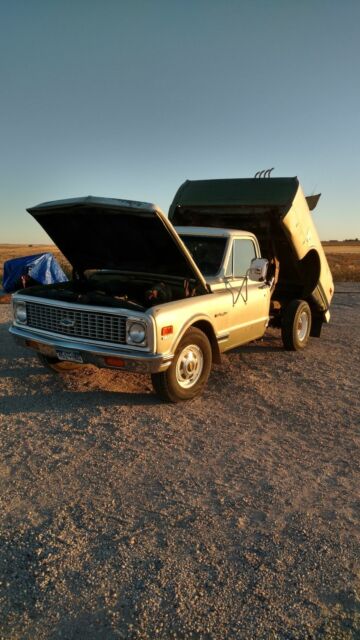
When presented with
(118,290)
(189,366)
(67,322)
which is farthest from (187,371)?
(118,290)

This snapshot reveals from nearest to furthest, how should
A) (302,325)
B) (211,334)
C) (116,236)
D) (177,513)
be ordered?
(177,513) < (211,334) < (116,236) < (302,325)

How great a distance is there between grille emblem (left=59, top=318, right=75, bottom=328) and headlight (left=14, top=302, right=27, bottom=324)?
29.4 inches

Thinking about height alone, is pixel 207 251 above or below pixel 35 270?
above

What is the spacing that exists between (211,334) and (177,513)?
280 cm

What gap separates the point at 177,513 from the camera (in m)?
3.25

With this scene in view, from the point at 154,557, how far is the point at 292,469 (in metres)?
1.57

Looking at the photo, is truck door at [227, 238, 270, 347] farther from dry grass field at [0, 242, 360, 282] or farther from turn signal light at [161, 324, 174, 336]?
dry grass field at [0, 242, 360, 282]

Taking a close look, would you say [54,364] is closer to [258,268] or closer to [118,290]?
[118,290]

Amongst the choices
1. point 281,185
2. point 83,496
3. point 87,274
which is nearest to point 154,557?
point 83,496

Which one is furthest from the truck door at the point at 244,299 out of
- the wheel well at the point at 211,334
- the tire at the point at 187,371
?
the tire at the point at 187,371

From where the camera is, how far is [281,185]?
A: 7.53 m

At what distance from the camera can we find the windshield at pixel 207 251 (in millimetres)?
6344

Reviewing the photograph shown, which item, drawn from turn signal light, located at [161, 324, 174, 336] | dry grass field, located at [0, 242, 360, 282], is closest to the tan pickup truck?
turn signal light, located at [161, 324, 174, 336]

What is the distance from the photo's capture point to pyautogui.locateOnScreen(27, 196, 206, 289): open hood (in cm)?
509
